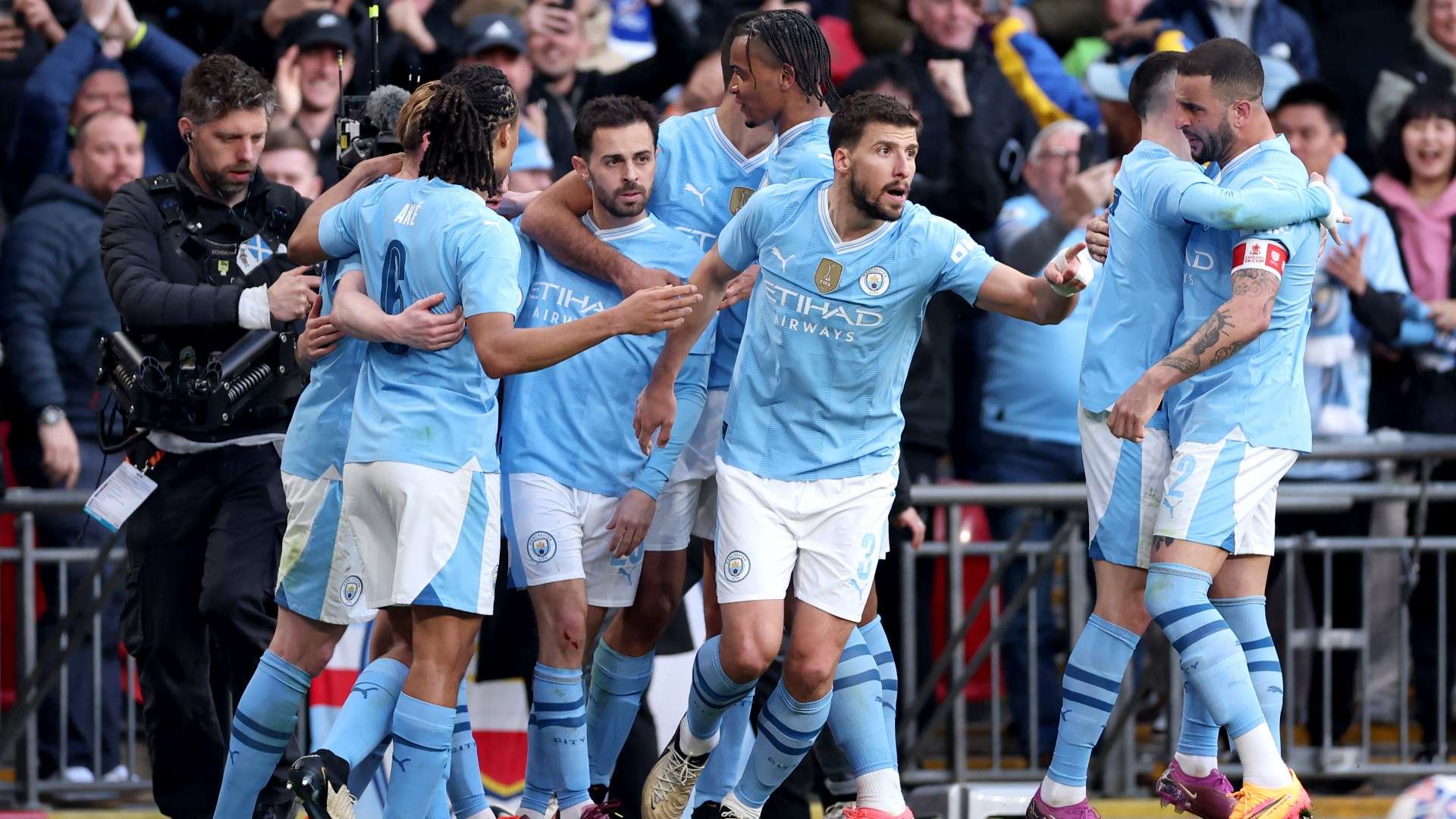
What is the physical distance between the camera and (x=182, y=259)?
7719 mm

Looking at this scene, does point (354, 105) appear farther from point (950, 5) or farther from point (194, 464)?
point (950, 5)

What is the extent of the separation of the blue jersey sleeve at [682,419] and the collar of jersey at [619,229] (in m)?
0.42

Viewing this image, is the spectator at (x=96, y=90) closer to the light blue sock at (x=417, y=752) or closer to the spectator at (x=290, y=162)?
the spectator at (x=290, y=162)

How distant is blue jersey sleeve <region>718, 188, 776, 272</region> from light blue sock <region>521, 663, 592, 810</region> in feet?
4.74

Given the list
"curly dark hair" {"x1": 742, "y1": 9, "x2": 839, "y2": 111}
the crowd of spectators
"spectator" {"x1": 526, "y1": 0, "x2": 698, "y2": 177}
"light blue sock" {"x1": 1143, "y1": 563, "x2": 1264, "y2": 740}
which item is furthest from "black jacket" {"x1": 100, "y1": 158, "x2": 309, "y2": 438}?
"light blue sock" {"x1": 1143, "y1": 563, "x2": 1264, "y2": 740}

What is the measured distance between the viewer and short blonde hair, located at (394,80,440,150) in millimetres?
6602

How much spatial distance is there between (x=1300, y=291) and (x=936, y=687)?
3033 millimetres

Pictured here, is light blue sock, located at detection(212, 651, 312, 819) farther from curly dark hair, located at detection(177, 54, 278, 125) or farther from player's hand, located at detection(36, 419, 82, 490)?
player's hand, located at detection(36, 419, 82, 490)

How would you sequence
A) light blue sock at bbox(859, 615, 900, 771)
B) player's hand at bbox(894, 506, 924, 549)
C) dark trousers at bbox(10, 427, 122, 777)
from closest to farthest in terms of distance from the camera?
light blue sock at bbox(859, 615, 900, 771), player's hand at bbox(894, 506, 924, 549), dark trousers at bbox(10, 427, 122, 777)

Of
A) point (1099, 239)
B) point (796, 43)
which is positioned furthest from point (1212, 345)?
point (796, 43)

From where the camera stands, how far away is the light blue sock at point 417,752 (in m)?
6.52

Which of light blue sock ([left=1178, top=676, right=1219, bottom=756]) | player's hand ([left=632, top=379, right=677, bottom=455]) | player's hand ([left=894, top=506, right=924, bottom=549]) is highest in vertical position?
player's hand ([left=632, top=379, right=677, bottom=455])

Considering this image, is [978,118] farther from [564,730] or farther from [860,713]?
[564,730]

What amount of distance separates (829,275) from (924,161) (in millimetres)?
3436
